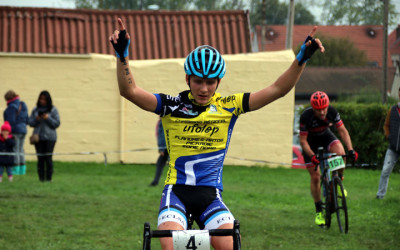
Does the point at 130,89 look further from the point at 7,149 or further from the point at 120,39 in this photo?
the point at 7,149

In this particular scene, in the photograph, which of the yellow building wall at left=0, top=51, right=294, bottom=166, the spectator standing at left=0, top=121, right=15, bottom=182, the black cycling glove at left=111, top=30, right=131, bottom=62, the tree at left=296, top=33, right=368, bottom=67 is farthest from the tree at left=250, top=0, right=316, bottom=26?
the black cycling glove at left=111, top=30, right=131, bottom=62

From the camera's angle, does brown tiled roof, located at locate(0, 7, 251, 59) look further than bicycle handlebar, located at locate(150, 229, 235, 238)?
Yes

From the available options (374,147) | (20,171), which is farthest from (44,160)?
(374,147)

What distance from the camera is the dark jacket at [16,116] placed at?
1655 cm

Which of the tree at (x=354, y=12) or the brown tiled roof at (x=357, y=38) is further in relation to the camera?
the brown tiled roof at (x=357, y=38)

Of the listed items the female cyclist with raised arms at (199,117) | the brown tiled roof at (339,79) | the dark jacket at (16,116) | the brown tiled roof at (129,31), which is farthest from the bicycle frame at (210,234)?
the brown tiled roof at (339,79)

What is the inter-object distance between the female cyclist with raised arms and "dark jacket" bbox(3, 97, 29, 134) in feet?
38.5

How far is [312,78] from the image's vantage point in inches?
1861

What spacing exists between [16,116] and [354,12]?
38.1 meters

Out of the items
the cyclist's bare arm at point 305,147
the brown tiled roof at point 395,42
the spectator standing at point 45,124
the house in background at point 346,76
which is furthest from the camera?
the brown tiled roof at point 395,42

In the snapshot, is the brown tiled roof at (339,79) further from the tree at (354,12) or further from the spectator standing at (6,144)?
the spectator standing at (6,144)

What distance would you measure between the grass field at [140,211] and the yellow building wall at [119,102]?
8.24 feet

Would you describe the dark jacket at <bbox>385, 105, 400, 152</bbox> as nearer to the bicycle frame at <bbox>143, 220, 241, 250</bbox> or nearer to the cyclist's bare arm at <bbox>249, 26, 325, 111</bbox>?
the cyclist's bare arm at <bbox>249, 26, 325, 111</bbox>

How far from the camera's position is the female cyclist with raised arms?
5270 mm
